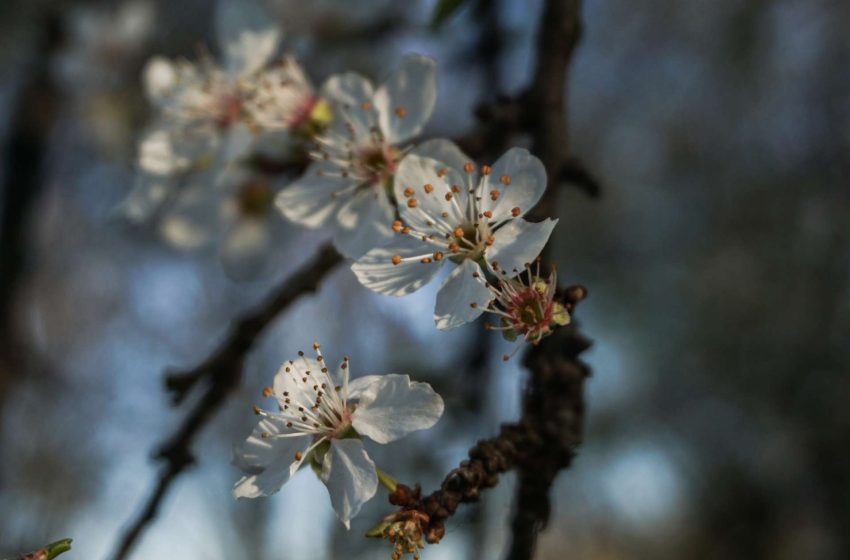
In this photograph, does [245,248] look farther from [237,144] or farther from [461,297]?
[461,297]

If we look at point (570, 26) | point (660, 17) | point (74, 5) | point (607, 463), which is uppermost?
point (570, 26)

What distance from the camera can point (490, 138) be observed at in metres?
0.89

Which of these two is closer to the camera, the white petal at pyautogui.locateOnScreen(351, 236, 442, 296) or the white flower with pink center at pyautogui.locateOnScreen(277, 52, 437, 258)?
the white petal at pyautogui.locateOnScreen(351, 236, 442, 296)

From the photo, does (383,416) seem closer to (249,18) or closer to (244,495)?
(244,495)

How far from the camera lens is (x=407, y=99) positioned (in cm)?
85

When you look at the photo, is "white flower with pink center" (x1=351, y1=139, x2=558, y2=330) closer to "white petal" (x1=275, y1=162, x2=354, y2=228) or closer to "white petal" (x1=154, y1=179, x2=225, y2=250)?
"white petal" (x1=275, y1=162, x2=354, y2=228)

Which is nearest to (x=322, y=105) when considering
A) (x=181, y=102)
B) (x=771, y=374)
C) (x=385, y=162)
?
(x=385, y=162)

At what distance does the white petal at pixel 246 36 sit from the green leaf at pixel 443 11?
0.79 feet

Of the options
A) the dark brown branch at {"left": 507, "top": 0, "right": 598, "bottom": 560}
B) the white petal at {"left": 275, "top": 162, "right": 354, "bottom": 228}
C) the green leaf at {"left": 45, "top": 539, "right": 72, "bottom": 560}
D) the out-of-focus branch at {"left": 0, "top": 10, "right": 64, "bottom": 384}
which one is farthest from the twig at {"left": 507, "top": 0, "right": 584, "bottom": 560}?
the out-of-focus branch at {"left": 0, "top": 10, "right": 64, "bottom": 384}

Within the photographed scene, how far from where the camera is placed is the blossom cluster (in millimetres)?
A: 643

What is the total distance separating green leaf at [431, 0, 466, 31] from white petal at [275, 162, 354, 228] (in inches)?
10.0

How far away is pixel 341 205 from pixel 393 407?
0.93ft

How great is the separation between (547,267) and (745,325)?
494cm

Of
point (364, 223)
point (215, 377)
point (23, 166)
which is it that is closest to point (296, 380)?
point (364, 223)
